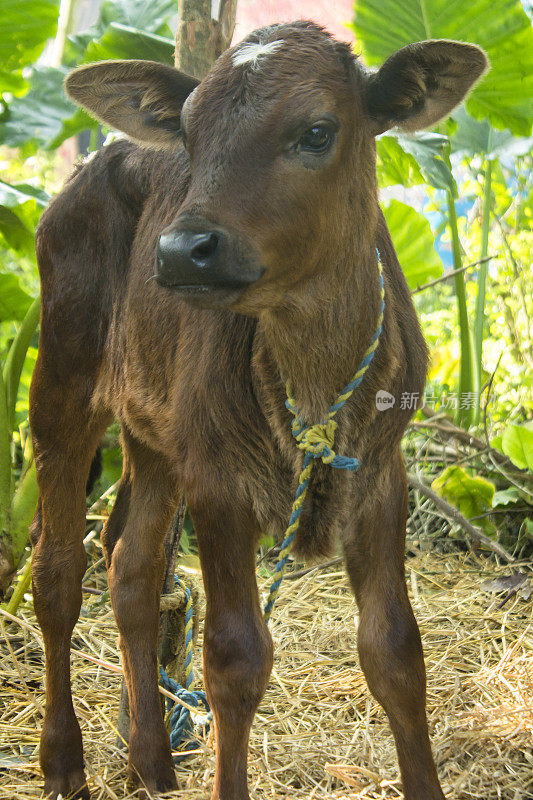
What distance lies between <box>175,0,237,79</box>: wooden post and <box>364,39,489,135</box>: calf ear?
3.89 feet

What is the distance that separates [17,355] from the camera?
16.2ft

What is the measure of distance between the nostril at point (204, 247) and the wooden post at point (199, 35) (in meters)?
1.61

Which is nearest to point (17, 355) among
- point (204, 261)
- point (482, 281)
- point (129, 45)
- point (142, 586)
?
point (129, 45)

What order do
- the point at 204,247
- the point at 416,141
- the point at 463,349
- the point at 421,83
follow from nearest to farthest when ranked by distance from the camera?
the point at 204,247, the point at 421,83, the point at 416,141, the point at 463,349

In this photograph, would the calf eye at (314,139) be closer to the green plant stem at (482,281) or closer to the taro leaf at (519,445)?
the taro leaf at (519,445)

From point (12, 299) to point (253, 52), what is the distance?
11.3 feet

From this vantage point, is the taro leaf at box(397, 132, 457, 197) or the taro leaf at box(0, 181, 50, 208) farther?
the taro leaf at box(397, 132, 457, 197)

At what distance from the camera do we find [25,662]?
4238 millimetres

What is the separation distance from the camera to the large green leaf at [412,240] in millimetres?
5723

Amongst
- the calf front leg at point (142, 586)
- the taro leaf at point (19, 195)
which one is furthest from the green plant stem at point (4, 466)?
the calf front leg at point (142, 586)

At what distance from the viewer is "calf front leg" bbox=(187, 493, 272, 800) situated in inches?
101

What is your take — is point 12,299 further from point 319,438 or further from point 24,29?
point 319,438

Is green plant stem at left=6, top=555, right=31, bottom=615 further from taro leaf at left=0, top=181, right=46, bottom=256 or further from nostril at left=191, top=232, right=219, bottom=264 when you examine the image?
nostril at left=191, top=232, right=219, bottom=264

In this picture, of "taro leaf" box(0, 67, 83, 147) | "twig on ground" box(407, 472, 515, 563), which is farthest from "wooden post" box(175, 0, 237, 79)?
"twig on ground" box(407, 472, 515, 563)
